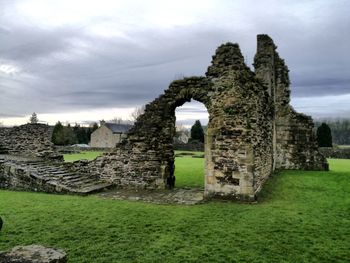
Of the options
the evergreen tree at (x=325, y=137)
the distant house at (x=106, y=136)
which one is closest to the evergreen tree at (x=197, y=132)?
the distant house at (x=106, y=136)

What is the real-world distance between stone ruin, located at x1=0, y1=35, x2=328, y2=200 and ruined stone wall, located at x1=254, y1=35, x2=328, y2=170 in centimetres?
5

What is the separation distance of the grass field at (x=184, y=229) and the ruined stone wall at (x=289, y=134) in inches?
334

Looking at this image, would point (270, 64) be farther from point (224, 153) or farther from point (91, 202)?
point (91, 202)

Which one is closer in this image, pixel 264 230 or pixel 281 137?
pixel 264 230

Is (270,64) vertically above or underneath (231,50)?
above

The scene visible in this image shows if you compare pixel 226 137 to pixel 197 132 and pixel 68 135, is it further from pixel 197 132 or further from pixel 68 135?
pixel 68 135

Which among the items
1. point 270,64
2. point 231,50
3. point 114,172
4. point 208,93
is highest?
point 270,64

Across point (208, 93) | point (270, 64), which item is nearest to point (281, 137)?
point (270, 64)

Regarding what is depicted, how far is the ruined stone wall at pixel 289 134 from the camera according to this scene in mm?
19812

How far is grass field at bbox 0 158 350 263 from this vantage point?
250 inches

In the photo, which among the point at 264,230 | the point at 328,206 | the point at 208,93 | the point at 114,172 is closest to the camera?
the point at 264,230

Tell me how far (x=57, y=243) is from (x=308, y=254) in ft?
16.1

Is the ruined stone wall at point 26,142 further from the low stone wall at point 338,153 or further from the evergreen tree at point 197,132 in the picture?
the evergreen tree at point 197,132

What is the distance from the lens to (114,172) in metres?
14.6
